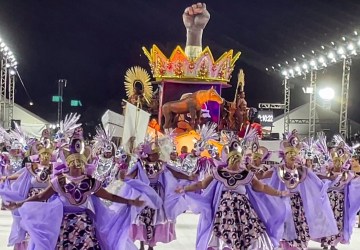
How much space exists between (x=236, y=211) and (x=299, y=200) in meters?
1.99

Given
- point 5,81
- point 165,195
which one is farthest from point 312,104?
point 165,195

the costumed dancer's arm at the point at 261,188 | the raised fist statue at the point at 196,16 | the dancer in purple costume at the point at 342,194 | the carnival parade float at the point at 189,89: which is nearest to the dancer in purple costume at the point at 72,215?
the costumed dancer's arm at the point at 261,188

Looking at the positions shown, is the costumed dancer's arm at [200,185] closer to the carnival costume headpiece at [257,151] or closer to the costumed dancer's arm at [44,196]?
the costumed dancer's arm at [44,196]

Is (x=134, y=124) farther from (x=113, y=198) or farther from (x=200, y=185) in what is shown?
(x=113, y=198)

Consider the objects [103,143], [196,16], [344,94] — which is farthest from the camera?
[196,16]

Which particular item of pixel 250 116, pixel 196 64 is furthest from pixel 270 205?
pixel 250 116

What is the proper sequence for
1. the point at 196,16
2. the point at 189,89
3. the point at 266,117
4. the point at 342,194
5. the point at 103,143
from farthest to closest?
the point at 266,117 < the point at 196,16 < the point at 189,89 < the point at 103,143 < the point at 342,194

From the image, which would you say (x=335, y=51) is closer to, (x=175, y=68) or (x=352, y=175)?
(x=175, y=68)

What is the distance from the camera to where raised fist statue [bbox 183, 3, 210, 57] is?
27078 mm

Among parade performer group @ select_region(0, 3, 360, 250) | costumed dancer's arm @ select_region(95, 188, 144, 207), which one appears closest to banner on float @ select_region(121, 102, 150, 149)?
parade performer group @ select_region(0, 3, 360, 250)

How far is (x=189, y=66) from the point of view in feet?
84.5

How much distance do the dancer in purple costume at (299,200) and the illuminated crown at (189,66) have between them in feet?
54.1

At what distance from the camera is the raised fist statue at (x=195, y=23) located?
27.1m

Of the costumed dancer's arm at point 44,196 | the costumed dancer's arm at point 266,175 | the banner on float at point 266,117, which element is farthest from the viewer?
the banner on float at point 266,117
